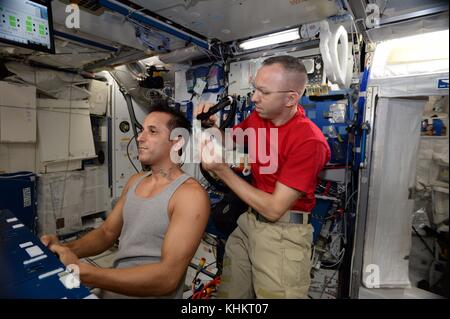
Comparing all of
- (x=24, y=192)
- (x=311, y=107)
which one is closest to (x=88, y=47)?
(x=24, y=192)

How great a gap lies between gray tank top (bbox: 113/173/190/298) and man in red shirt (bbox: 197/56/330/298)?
0.37 meters

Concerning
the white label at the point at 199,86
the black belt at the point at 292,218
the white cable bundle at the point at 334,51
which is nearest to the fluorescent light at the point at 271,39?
the white cable bundle at the point at 334,51

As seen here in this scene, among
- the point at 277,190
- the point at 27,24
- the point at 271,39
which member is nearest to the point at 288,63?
the point at 277,190

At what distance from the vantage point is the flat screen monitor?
69.0 inches

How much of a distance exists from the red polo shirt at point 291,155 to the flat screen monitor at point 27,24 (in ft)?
5.64

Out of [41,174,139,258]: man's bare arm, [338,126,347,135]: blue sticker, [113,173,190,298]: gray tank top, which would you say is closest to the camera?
[113,173,190,298]: gray tank top

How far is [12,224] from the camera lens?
1379mm

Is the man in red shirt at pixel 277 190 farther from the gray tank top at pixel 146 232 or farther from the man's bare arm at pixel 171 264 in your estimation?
the gray tank top at pixel 146 232

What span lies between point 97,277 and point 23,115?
11.2ft

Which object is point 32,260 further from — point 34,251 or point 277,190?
point 277,190

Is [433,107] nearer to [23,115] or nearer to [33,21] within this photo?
[33,21]

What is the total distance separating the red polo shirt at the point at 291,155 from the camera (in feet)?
4.36

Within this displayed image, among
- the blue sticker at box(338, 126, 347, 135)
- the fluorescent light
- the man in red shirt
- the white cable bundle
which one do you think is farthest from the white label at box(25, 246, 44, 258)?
the fluorescent light

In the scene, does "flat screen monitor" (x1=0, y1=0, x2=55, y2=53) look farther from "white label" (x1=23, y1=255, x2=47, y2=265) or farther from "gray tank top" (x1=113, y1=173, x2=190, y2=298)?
"white label" (x1=23, y1=255, x2=47, y2=265)
